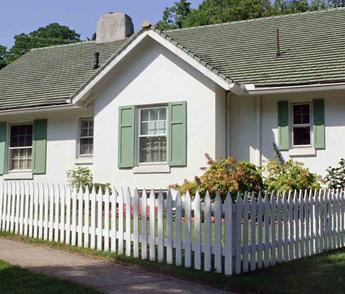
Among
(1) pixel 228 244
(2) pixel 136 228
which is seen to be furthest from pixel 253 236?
(2) pixel 136 228

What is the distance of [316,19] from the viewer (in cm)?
1784

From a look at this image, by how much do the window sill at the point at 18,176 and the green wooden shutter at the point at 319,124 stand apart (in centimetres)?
967

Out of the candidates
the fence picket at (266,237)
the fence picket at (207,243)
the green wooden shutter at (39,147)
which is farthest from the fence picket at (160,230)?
the green wooden shutter at (39,147)

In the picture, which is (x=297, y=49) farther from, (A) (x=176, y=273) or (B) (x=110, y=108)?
(A) (x=176, y=273)

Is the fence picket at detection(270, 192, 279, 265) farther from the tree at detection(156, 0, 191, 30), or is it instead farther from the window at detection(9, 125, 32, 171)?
the tree at detection(156, 0, 191, 30)

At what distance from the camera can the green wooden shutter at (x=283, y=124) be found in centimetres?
1438

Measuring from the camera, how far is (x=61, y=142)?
1788 cm

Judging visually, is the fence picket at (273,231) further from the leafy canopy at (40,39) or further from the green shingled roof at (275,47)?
the leafy canopy at (40,39)

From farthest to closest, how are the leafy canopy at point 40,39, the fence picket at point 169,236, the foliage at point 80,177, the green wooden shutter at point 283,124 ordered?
the leafy canopy at point 40,39
the foliage at point 80,177
the green wooden shutter at point 283,124
the fence picket at point 169,236

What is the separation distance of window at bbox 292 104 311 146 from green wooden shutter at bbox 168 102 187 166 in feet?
9.89

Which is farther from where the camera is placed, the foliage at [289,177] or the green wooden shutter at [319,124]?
the green wooden shutter at [319,124]

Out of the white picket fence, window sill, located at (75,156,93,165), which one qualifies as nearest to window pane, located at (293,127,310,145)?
the white picket fence

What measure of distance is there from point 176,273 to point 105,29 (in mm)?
16576

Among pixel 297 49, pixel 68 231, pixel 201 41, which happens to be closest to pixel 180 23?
pixel 201 41
